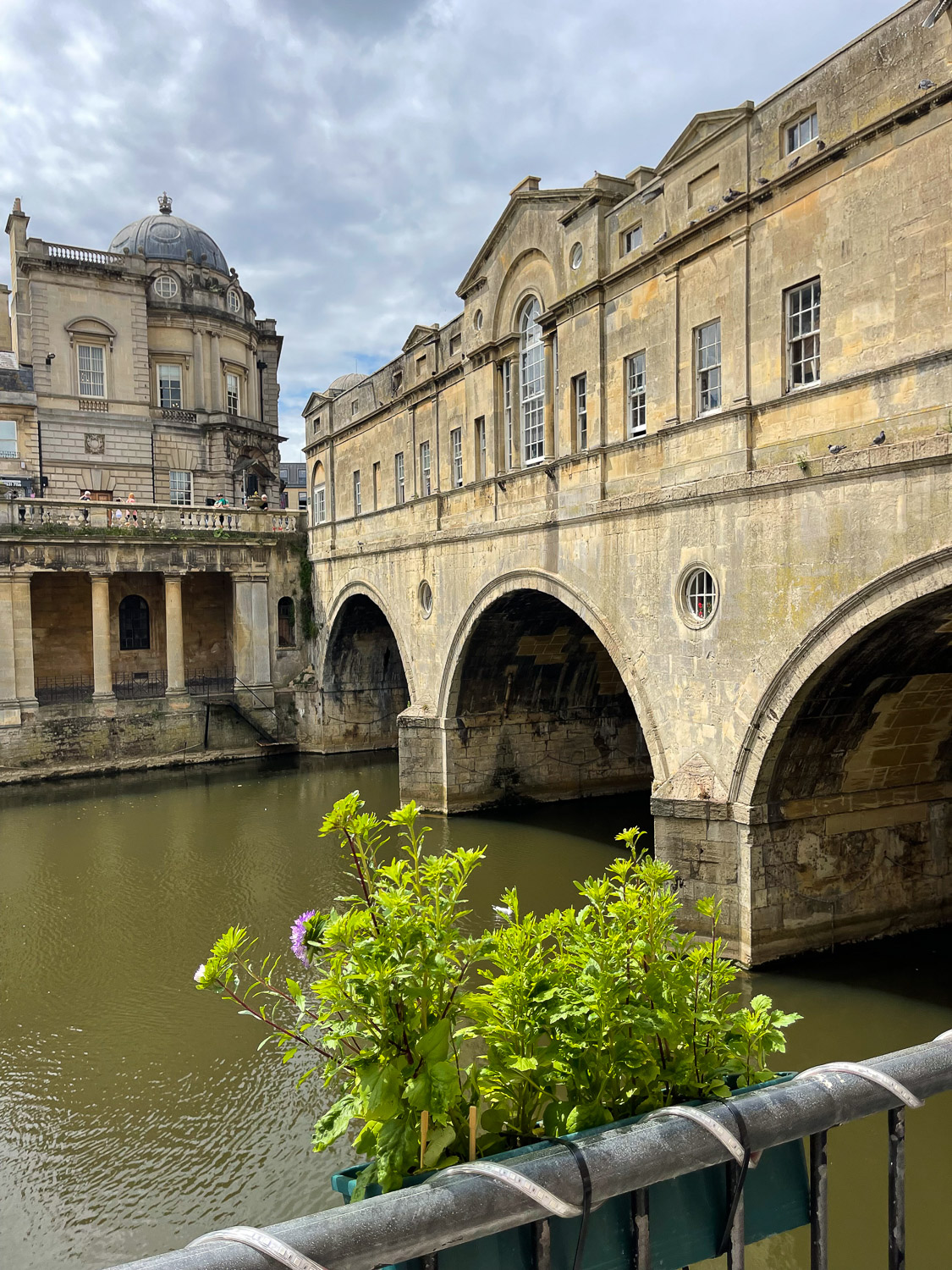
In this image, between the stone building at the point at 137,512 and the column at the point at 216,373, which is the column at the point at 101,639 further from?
the column at the point at 216,373

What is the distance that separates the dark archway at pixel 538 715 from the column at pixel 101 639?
11689 mm

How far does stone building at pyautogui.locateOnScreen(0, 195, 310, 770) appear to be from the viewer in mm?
24859

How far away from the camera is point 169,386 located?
112 ft

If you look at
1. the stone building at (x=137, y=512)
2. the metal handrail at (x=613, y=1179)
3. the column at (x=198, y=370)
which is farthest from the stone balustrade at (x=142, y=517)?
the metal handrail at (x=613, y=1179)

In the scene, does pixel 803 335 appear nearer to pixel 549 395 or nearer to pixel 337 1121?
pixel 549 395

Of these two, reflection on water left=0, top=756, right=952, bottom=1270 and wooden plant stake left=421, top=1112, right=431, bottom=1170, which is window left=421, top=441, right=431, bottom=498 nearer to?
reflection on water left=0, top=756, right=952, bottom=1270

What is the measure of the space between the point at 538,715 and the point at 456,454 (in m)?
5.86

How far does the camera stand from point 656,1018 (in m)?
2.61

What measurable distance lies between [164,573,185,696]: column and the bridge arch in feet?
13.4

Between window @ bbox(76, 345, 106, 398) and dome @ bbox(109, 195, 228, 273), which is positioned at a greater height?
dome @ bbox(109, 195, 228, 273)

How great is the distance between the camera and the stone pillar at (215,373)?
113ft

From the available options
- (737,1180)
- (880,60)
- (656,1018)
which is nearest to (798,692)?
(880,60)

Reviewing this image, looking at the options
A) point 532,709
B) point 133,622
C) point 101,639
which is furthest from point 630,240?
point 133,622

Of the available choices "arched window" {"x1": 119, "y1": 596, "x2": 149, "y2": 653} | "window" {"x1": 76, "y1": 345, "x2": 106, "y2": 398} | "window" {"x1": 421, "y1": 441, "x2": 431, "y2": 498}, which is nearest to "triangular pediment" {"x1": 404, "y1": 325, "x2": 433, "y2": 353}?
"window" {"x1": 421, "y1": 441, "x2": 431, "y2": 498}
